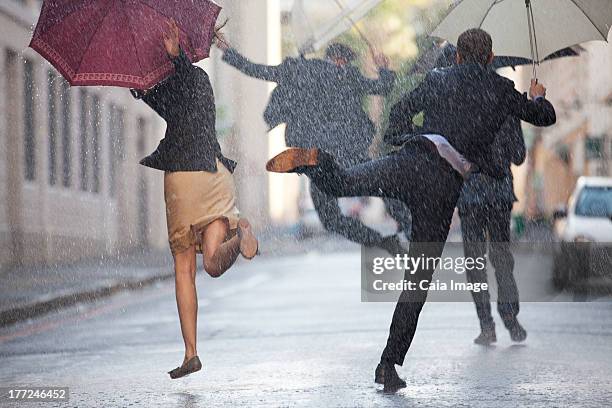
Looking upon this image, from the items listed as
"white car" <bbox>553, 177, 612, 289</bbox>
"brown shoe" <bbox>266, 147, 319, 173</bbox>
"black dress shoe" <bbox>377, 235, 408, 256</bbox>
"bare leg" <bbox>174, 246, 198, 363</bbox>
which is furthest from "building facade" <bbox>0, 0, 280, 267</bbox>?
"brown shoe" <bbox>266, 147, 319, 173</bbox>

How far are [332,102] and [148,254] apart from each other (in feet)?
77.5

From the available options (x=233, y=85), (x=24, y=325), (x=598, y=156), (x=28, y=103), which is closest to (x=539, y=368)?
(x=24, y=325)

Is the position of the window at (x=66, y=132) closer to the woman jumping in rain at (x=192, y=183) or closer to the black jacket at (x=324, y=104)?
the black jacket at (x=324, y=104)

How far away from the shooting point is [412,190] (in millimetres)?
6312

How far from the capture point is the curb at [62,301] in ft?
43.7

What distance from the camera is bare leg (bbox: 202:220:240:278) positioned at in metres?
6.58

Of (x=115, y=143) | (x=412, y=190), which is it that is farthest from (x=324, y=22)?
(x=115, y=143)

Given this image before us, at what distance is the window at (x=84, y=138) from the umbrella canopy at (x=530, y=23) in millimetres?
20703

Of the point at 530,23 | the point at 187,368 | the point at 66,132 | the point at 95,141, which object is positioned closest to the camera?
the point at 187,368

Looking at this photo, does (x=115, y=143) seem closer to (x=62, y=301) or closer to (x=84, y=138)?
(x=84, y=138)

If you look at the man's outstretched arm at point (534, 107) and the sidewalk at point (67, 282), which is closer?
the man's outstretched arm at point (534, 107)

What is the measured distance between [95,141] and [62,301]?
14664mm

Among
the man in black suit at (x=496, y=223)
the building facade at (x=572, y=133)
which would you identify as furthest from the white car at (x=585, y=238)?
the building facade at (x=572, y=133)

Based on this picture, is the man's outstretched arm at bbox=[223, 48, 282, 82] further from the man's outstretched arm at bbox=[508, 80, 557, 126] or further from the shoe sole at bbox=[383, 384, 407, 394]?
the shoe sole at bbox=[383, 384, 407, 394]
